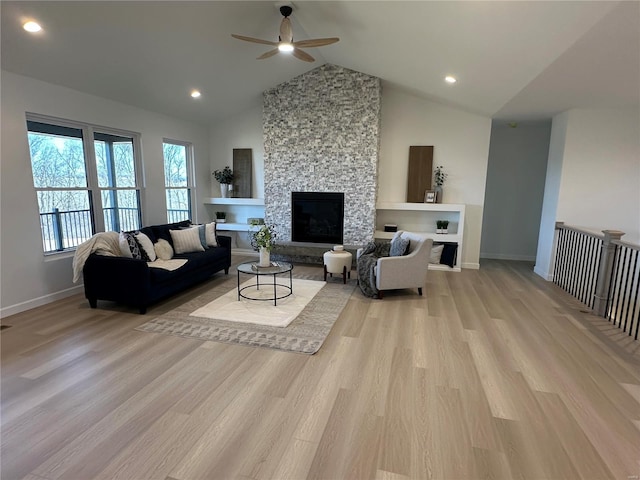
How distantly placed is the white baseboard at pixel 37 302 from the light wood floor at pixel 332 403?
12cm

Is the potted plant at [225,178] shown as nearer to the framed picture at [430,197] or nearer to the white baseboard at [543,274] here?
the framed picture at [430,197]

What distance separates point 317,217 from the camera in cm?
685

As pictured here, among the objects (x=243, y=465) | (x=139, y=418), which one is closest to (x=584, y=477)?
(x=243, y=465)

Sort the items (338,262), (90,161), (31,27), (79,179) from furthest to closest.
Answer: (338,262) < (90,161) < (79,179) < (31,27)

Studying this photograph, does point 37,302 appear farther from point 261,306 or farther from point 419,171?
point 419,171

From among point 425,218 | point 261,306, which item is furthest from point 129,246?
point 425,218

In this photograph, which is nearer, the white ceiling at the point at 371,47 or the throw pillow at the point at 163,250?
the white ceiling at the point at 371,47

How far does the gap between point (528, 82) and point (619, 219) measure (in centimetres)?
302

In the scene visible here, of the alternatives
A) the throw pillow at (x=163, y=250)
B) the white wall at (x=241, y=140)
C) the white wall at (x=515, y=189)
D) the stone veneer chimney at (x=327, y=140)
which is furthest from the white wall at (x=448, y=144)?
the throw pillow at (x=163, y=250)

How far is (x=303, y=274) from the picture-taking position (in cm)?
599

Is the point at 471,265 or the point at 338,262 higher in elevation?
the point at 338,262

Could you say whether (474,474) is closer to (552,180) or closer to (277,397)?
(277,397)

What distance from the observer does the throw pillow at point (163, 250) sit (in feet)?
15.9

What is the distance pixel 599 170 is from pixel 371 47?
397 centimetres
